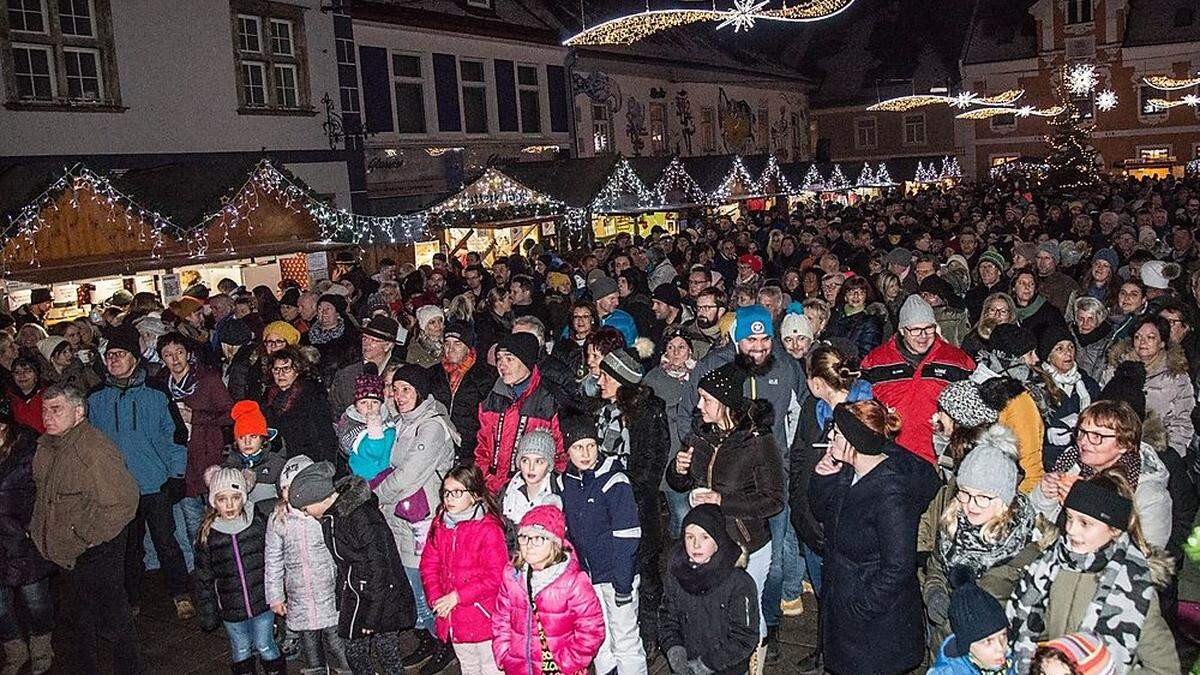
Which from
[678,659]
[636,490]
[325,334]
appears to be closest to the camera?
[678,659]

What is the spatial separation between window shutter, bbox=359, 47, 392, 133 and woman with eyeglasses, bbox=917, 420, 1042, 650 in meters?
17.2

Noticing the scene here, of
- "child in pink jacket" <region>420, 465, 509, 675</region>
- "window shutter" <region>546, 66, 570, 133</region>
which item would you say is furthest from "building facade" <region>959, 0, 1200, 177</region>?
"child in pink jacket" <region>420, 465, 509, 675</region>

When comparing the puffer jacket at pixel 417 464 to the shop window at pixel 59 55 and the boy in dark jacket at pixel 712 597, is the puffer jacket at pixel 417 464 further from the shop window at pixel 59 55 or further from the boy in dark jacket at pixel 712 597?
the shop window at pixel 59 55

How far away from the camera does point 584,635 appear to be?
454cm

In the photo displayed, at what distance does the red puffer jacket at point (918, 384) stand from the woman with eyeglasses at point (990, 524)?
61.7 inches

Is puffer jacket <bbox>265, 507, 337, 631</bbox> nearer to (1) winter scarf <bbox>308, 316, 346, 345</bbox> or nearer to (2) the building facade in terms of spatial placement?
(1) winter scarf <bbox>308, 316, 346, 345</bbox>

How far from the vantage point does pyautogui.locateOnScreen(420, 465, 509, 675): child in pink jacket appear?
499 centimetres

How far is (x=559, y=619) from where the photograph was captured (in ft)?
14.9

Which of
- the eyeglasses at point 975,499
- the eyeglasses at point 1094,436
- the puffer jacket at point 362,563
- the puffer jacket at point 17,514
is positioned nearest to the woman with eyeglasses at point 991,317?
the eyeglasses at point 1094,436

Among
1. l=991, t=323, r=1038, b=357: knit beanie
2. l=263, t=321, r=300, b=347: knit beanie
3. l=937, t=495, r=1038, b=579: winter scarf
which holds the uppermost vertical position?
l=263, t=321, r=300, b=347: knit beanie

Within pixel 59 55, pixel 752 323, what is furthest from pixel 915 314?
pixel 59 55

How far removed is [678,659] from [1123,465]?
2317 millimetres

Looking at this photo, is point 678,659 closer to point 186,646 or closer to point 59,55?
point 186,646

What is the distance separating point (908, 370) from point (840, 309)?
266cm
